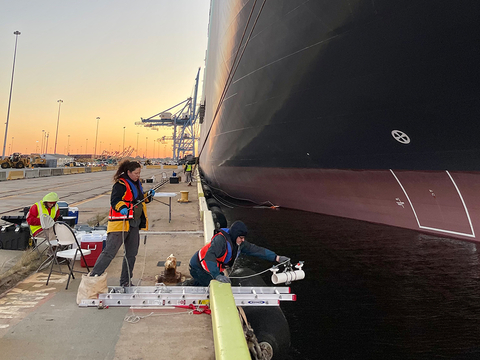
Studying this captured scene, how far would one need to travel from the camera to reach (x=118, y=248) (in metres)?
3.76

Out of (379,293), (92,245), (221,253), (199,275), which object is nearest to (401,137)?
(379,293)

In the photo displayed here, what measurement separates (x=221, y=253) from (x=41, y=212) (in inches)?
112

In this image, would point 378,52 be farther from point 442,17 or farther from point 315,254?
point 315,254

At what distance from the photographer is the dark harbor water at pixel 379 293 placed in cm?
420

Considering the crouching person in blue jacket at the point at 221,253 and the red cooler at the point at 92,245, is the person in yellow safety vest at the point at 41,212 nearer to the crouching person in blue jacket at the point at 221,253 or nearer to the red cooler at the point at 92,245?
the red cooler at the point at 92,245

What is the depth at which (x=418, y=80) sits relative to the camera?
667cm

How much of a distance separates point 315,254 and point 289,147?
3.70 metres

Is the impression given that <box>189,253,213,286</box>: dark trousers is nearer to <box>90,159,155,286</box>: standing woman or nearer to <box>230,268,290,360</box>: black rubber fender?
<box>230,268,290,360</box>: black rubber fender

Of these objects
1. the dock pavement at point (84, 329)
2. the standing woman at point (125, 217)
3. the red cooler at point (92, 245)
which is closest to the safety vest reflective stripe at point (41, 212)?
the red cooler at point (92, 245)

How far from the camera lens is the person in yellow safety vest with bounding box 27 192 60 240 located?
15.6ft

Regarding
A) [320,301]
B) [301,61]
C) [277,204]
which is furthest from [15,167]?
[320,301]

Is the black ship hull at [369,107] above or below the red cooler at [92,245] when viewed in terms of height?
above

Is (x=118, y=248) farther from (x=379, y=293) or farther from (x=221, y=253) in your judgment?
(x=379, y=293)

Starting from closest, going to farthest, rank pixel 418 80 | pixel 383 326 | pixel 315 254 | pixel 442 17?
pixel 383 326, pixel 442 17, pixel 418 80, pixel 315 254
